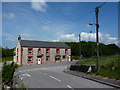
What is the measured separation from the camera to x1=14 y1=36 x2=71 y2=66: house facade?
40.1 metres

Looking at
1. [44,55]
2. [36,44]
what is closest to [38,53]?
[44,55]

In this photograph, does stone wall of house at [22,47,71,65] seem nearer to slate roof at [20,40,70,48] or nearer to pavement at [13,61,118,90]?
slate roof at [20,40,70,48]

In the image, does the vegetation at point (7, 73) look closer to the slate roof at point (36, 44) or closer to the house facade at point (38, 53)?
the house facade at point (38, 53)

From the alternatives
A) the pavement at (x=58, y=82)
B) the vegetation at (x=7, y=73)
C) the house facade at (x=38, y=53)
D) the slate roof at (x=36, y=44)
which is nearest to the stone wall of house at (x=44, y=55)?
the house facade at (x=38, y=53)

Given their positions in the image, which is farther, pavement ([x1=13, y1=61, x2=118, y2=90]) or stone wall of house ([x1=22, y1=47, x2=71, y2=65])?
stone wall of house ([x1=22, y1=47, x2=71, y2=65])

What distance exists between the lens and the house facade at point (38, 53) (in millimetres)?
40134

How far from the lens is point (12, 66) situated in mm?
9992

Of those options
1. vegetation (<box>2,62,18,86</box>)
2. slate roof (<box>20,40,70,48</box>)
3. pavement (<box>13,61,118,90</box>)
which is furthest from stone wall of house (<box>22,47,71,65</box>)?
vegetation (<box>2,62,18,86</box>)

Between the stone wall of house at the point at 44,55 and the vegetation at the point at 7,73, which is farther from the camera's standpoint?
the stone wall of house at the point at 44,55

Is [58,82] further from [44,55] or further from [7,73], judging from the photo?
[44,55]

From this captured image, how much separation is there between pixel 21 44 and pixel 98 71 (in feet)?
94.0

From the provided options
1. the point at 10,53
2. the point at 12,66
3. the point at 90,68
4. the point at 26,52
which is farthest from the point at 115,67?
the point at 10,53

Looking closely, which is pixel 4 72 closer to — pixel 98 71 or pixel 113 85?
pixel 113 85

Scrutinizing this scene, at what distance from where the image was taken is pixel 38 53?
43.1 m
